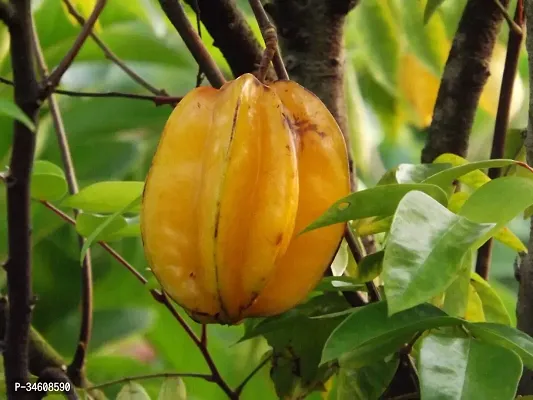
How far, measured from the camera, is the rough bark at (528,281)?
50 cm

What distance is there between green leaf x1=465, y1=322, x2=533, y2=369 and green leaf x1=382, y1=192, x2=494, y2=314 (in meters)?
0.07

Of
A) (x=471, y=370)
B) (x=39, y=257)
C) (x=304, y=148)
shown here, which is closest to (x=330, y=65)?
(x=304, y=148)

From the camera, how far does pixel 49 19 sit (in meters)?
1.11

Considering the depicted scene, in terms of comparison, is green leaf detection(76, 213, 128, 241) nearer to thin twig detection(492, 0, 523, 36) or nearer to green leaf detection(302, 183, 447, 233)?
green leaf detection(302, 183, 447, 233)

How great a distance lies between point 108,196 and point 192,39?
0.16 metres

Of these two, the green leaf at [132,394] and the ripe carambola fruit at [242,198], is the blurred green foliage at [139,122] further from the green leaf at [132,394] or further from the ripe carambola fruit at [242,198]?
the ripe carambola fruit at [242,198]

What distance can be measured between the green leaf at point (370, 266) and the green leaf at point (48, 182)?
0.31m

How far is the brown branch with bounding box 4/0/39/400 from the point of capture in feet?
1.83

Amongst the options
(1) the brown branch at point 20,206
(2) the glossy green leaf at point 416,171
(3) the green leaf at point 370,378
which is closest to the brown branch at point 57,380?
(1) the brown branch at point 20,206

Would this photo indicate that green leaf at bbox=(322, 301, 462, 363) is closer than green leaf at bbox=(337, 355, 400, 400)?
Yes

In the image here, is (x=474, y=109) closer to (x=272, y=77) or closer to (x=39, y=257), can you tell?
(x=272, y=77)

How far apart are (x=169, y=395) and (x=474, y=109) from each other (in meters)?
0.46

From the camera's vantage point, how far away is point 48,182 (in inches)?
25.5

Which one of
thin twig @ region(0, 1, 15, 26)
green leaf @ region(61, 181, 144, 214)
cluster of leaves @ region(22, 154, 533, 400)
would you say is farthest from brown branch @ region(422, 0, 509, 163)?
Result: thin twig @ region(0, 1, 15, 26)
